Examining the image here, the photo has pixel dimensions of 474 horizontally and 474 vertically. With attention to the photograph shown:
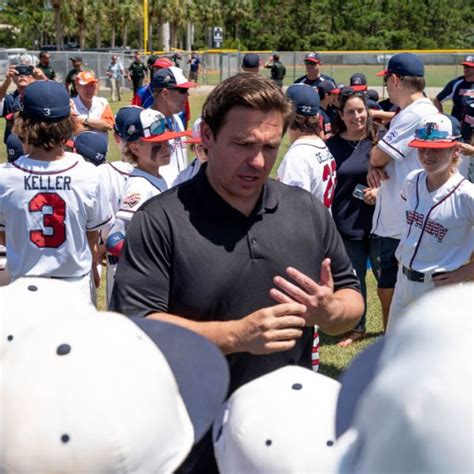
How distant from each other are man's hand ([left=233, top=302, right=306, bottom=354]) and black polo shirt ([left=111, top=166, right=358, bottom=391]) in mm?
272

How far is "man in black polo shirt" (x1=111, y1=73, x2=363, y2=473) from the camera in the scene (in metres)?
2.70

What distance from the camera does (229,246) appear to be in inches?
108

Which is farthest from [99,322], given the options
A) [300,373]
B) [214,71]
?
[214,71]

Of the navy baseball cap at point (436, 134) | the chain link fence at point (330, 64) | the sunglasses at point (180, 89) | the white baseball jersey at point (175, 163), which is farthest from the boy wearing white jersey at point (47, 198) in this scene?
the chain link fence at point (330, 64)

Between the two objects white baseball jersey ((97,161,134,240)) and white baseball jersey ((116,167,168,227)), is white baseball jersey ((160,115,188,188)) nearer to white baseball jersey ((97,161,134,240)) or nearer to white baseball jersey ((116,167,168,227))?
white baseball jersey ((97,161,134,240))

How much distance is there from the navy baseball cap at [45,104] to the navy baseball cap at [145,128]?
1.83 feet

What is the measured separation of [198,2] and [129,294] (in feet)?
288

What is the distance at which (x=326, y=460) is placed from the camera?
199 centimetres

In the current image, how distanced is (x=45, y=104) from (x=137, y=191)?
0.72 m

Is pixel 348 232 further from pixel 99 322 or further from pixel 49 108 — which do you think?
pixel 99 322

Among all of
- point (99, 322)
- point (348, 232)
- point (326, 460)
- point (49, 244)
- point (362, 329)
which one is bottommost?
point (362, 329)

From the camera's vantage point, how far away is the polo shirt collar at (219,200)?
9.17ft

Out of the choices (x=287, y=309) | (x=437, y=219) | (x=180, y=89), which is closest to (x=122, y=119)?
(x=180, y=89)

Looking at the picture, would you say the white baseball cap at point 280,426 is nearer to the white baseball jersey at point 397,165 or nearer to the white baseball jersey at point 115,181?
the white baseball jersey at point 115,181
